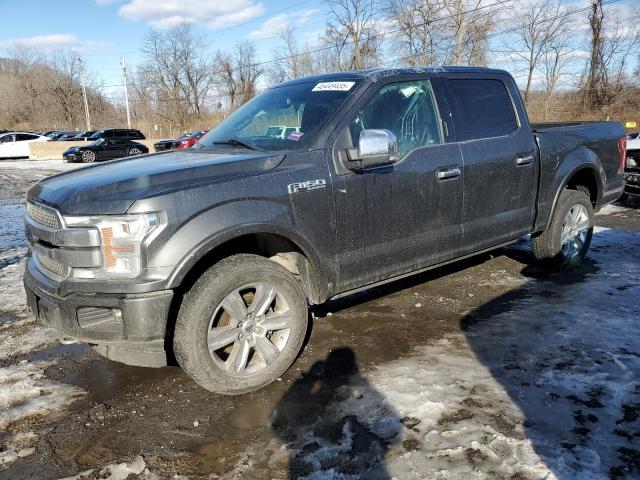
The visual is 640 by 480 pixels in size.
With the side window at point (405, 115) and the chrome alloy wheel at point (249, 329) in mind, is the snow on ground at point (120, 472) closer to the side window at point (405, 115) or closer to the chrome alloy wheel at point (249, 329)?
the chrome alloy wheel at point (249, 329)

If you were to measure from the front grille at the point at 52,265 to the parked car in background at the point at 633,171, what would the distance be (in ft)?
29.7

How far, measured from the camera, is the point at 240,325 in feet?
10.4

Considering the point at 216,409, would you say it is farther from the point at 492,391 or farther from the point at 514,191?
the point at 514,191

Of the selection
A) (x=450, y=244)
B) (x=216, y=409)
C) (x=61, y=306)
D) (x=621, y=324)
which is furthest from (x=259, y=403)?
(x=621, y=324)

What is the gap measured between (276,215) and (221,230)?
0.38m

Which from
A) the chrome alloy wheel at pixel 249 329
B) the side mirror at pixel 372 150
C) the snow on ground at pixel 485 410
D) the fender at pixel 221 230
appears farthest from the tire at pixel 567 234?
the chrome alloy wheel at pixel 249 329

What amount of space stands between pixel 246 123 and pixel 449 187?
67.5 inches

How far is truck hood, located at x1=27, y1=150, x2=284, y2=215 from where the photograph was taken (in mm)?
2777

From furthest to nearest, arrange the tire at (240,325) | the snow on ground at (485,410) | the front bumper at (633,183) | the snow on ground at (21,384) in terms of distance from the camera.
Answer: the front bumper at (633,183), the tire at (240,325), the snow on ground at (21,384), the snow on ground at (485,410)

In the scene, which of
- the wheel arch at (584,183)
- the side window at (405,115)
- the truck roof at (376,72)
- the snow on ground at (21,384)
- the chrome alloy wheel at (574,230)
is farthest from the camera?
the chrome alloy wheel at (574,230)

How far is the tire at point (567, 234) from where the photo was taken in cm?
518

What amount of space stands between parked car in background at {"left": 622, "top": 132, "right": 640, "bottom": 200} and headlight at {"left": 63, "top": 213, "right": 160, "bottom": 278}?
8.79 meters

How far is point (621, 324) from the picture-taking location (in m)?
3.99

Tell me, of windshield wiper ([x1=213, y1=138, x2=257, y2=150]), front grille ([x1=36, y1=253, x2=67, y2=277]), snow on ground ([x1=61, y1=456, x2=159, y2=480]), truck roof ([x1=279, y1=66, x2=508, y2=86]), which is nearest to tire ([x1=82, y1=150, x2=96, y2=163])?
truck roof ([x1=279, y1=66, x2=508, y2=86])
